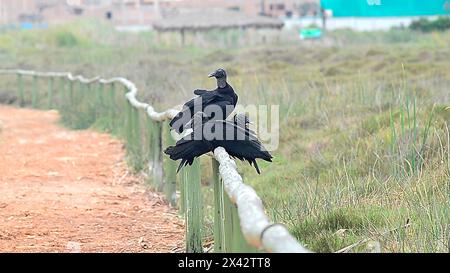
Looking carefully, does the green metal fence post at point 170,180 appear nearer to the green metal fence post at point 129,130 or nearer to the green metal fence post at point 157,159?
the green metal fence post at point 157,159

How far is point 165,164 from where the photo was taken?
27.9ft

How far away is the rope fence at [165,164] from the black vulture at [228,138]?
80mm

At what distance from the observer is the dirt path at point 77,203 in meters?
6.72

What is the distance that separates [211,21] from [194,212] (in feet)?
129

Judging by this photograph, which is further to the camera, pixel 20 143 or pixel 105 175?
pixel 20 143

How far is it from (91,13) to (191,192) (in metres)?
67.2

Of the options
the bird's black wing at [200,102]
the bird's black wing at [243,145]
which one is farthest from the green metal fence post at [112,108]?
the bird's black wing at [243,145]

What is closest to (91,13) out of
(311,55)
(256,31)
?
(256,31)

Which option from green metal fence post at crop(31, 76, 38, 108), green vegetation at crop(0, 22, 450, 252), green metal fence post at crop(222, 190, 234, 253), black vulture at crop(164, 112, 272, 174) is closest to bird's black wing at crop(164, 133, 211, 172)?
black vulture at crop(164, 112, 272, 174)

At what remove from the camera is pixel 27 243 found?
6.62 m

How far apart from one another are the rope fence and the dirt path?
0.25 metres

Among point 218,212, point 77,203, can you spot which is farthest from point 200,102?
point 77,203

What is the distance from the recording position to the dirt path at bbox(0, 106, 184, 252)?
265 inches
